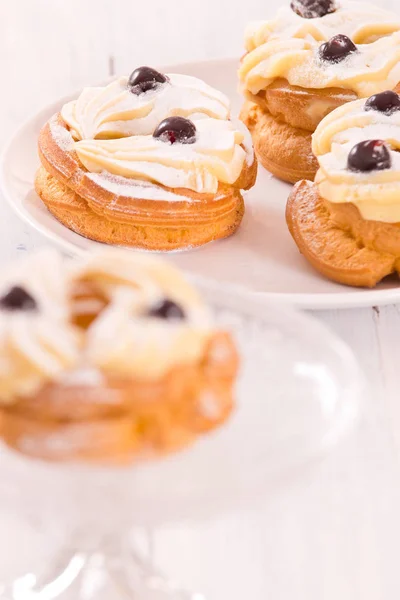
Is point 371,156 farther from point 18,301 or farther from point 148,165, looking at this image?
point 18,301

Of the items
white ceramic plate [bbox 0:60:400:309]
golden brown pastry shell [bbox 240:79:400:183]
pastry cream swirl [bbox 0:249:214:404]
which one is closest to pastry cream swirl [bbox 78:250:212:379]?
pastry cream swirl [bbox 0:249:214:404]

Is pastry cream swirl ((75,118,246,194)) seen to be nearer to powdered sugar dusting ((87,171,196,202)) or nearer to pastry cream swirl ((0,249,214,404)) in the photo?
powdered sugar dusting ((87,171,196,202))

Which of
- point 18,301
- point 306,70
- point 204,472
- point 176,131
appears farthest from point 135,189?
point 204,472

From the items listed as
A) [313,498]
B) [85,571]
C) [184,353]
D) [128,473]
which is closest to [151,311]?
[184,353]

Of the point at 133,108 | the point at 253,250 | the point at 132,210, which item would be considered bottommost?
the point at 253,250

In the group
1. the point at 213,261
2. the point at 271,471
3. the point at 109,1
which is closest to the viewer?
the point at 271,471

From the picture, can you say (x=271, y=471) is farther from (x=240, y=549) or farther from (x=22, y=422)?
(x=240, y=549)

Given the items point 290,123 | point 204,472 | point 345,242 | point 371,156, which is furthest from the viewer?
point 290,123
